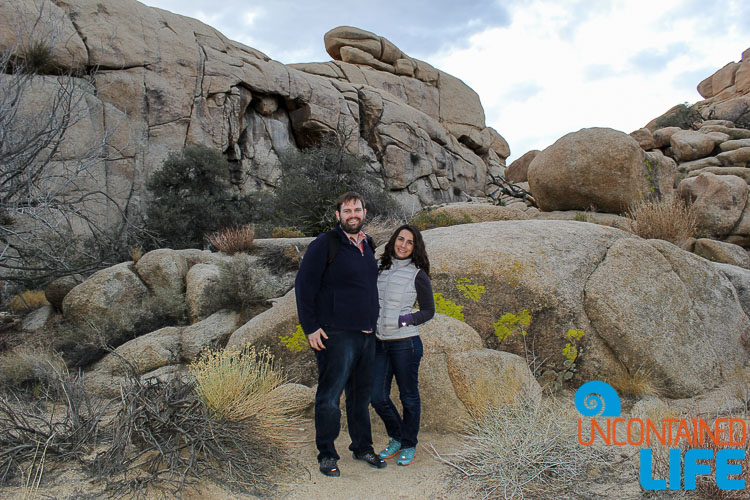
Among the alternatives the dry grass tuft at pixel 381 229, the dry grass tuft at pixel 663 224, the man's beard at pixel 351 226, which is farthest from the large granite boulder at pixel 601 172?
the man's beard at pixel 351 226

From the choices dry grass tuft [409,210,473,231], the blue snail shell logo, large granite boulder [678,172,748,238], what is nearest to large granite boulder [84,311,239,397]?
dry grass tuft [409,210,473,231]

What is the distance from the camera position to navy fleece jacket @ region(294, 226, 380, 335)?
12.6 ft

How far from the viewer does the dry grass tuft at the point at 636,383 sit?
16.8 ft

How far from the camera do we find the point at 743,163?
20.8 meters

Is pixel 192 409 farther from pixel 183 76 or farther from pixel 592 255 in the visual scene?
pixel 183 76

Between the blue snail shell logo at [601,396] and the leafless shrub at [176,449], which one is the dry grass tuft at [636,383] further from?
the leafless shrub at [176,449]

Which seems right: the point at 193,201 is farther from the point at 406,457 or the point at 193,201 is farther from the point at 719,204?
the point at 719,204

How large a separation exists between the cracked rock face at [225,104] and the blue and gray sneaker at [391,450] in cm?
877

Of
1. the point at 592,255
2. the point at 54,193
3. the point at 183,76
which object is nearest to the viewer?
the point at 592,255

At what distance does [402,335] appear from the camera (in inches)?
159

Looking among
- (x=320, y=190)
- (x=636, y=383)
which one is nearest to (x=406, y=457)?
(x=636, y=383)

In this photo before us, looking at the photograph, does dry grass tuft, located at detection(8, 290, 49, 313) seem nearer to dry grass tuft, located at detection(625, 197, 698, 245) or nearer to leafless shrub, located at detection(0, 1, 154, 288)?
leafless shrub, located at detection(0, 1, 154, 288)

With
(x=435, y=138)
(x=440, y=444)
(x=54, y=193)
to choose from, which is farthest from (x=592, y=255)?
(x=435, y=138)

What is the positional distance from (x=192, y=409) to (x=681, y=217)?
28.9 ft
